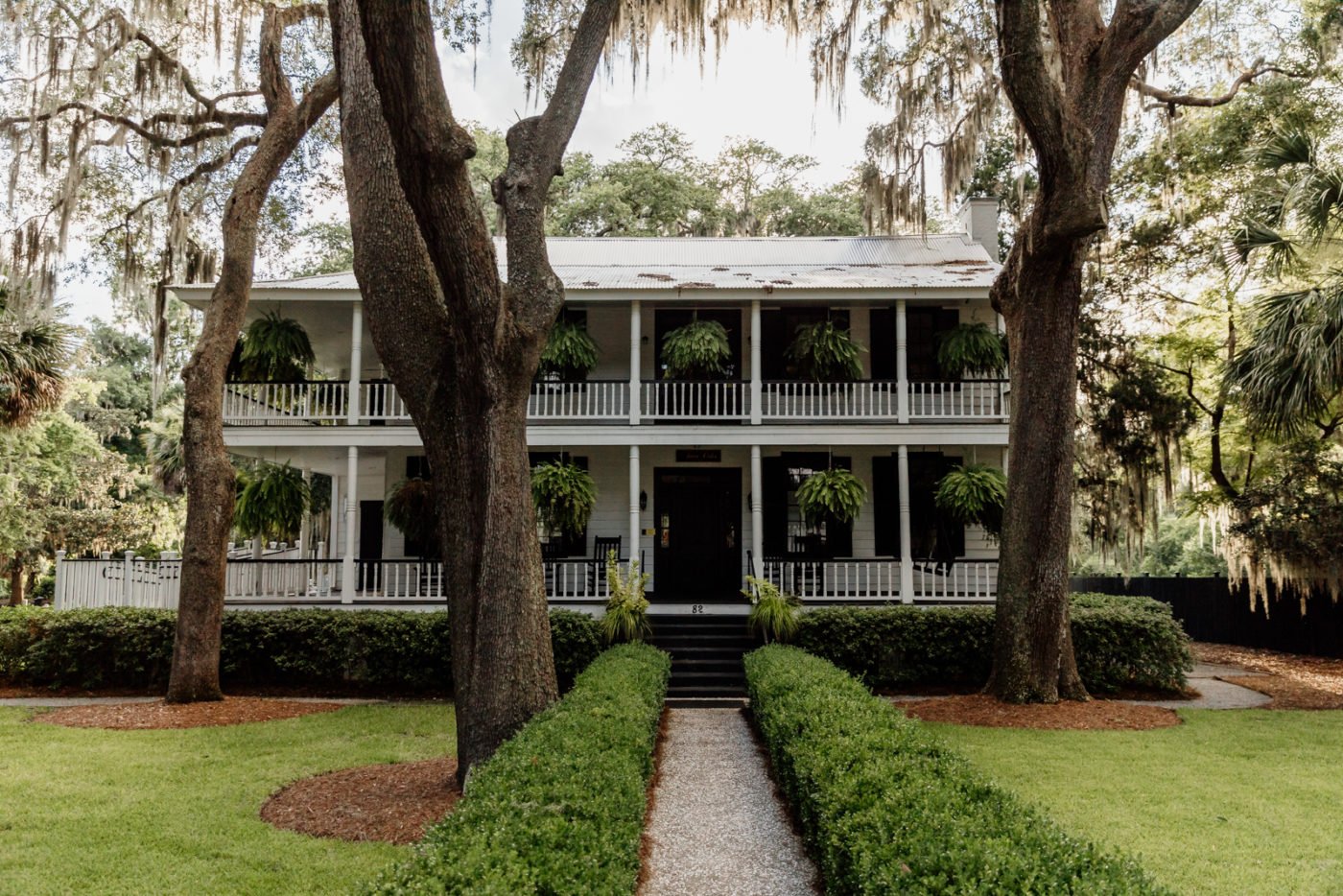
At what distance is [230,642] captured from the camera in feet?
39.4

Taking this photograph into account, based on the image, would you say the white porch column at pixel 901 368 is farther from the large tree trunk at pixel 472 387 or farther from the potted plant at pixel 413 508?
the large tree trunk at pixel 472 387

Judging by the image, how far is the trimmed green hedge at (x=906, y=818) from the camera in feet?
10.0

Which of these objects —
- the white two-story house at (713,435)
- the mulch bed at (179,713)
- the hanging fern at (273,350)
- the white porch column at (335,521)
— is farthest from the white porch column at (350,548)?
the white porch column at (335,521)

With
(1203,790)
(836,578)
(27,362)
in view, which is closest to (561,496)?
(836,578)

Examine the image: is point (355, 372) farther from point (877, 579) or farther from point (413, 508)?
point (877, 579)

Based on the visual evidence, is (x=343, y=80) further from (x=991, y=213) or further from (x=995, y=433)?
(x=991, y=213)

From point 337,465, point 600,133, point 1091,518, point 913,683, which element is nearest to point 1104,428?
point 1091,518

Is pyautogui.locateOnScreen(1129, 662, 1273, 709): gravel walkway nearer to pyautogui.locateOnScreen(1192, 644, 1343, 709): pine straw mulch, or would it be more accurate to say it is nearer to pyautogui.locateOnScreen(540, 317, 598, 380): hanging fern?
pyautogui.locateOnScreen(1192, 644, 1343, 709): pine straw mulch

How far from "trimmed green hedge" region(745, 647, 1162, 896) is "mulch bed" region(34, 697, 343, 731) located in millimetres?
6533

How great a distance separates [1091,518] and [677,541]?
344 inches

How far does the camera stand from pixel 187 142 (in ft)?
41.5

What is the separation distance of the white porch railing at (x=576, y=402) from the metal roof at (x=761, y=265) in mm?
1633

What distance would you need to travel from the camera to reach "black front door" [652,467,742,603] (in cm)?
1584

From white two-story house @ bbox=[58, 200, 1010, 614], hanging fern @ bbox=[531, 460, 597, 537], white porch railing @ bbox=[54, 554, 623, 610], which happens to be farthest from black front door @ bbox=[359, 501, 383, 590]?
hanging fern @ bbox=[531, 460, 597, 537]
